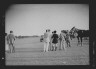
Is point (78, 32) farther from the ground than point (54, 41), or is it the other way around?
point (78, 32)

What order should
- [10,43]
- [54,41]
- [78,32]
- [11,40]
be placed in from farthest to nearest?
[54,41]
[78,32]
[11,40]
[10,43]

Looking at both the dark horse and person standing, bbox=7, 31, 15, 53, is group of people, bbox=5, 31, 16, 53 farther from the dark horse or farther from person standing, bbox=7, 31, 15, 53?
the dark horse

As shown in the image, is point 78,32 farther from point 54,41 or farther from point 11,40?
point 11,40

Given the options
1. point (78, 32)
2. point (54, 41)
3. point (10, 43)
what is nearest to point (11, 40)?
point (10, 43)

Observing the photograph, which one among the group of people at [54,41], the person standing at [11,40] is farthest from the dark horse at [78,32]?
the person standing at [11,40]

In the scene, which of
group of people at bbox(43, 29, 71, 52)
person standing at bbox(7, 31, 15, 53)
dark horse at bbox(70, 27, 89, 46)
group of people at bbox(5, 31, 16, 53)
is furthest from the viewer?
group of people at bbox(43, 29, 71, 52)

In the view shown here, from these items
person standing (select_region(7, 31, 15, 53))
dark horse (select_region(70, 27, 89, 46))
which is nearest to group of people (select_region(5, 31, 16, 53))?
person standing (select_region(7, 31, 15, 53))

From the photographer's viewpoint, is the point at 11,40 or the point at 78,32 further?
the point at 78,32

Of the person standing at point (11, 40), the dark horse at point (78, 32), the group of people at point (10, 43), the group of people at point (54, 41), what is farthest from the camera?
the group of people at point (54, 41)

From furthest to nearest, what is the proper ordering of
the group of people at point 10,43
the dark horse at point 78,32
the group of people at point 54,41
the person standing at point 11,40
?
the group of people at point 54,41 < the dark horse at point 78,32 < the person standing at point 11,40 < the group of people at point 10,43

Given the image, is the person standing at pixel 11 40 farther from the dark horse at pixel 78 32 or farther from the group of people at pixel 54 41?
the dark horse at pixel 78 32

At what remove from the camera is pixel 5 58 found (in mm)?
13008

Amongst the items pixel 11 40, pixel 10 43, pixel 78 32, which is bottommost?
pixel 10 43

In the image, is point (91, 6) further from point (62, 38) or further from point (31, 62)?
point (62, 38)
